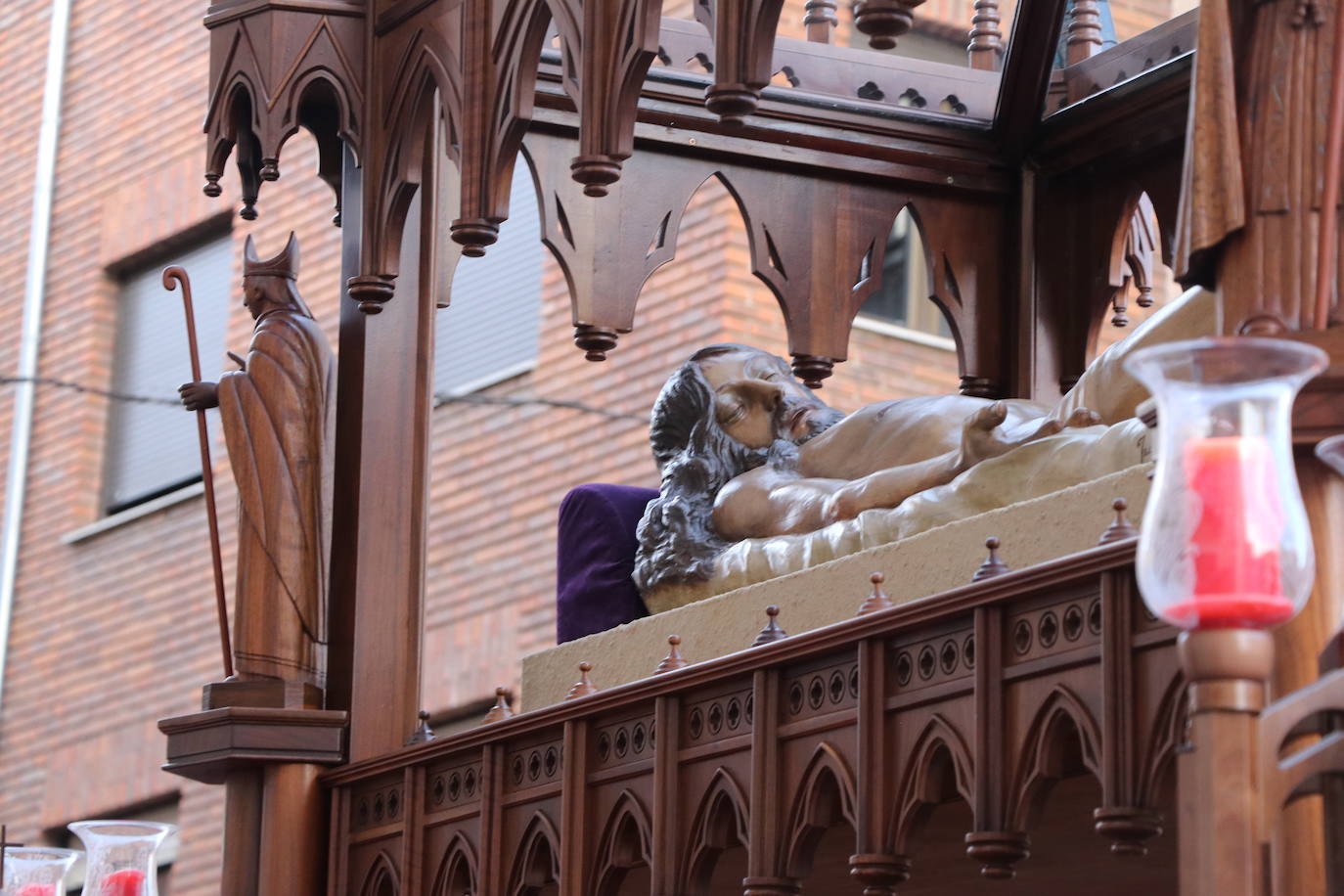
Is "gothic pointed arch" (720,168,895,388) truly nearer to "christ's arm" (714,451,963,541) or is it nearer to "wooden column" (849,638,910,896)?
"christ's arm" (714,451,963,541)

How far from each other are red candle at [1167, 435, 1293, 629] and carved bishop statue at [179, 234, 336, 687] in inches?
155

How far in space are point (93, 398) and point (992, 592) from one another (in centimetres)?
1137

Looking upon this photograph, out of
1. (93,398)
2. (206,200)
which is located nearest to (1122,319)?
(206,200)

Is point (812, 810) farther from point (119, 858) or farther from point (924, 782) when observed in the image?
point (119, 858)

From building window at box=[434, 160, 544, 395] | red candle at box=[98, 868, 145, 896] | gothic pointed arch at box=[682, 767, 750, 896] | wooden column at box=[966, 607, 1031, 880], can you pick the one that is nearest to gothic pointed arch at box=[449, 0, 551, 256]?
gothic pointed arch at box=[682, 767, 750, 896]

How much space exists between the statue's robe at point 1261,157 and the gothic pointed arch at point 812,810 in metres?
1.27

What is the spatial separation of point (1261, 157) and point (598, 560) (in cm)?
307

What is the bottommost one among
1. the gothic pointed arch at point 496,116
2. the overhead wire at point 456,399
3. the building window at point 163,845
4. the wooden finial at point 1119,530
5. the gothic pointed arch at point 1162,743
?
the gothic pointed arch at point 1162,743

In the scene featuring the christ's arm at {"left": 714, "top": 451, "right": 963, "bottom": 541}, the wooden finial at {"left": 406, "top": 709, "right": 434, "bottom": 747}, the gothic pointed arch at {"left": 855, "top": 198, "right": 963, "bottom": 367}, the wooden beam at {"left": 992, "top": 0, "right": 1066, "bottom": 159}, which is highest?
the wooden beam at {"left": 992, "top": 0, "right": 1066, "bottom": 159}

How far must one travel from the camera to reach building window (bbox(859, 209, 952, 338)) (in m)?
12.8

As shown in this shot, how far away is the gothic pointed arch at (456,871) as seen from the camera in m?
5.81

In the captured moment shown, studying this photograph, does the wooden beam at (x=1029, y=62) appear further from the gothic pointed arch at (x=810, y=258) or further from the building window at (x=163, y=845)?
the building window at (x=163, y=845)

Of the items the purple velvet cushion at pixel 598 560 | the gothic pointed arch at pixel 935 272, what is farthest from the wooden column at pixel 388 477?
the gothic pointed arch at pixel 935 272

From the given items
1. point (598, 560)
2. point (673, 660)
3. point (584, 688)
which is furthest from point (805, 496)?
point (673, 660)
